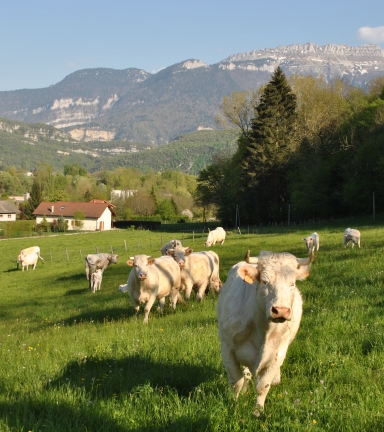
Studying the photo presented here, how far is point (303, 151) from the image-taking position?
66250 mm

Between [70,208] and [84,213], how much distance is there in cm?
555

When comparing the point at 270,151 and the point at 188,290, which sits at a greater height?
Answer: the point at 270,151

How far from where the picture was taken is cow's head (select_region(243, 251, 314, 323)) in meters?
5.51

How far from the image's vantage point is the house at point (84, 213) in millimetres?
113000

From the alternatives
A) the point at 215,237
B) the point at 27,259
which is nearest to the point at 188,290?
the point at 215,237

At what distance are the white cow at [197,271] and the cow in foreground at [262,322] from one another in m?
9.53

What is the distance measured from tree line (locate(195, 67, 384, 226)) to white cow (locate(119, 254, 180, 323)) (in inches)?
1658

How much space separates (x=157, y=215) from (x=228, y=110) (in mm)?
63382

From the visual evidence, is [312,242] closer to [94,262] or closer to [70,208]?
[94,262]

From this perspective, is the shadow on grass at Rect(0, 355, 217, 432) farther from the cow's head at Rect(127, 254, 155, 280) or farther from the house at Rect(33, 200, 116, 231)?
the house at Rect(33, 200, 116, 231)

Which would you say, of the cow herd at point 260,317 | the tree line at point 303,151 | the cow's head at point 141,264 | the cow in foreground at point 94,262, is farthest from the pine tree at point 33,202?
the cow herd at point 260,317

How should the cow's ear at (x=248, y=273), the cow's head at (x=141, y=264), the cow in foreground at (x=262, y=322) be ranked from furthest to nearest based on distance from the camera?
the cow's head at (x=141, y=264), the cow's ear at (x=248, y=273), the cow in foreground at (x=262, y=322)

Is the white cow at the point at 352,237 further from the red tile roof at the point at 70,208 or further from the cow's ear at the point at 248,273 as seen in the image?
the red tile roof at the point at 70,208

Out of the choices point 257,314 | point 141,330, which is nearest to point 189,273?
point 141,330
